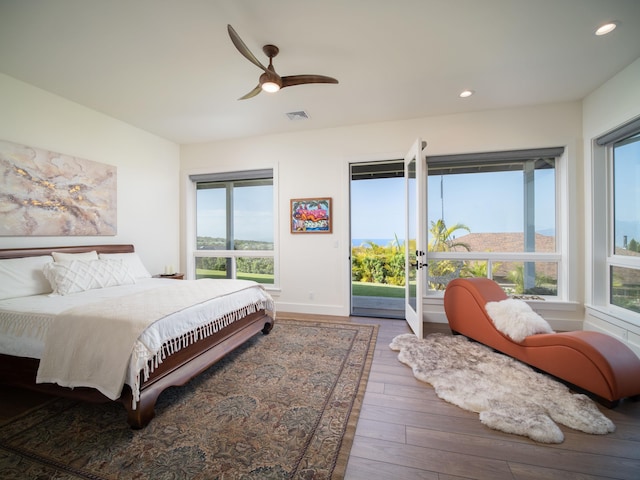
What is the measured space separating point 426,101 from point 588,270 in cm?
275

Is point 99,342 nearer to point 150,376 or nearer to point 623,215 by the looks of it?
point 150,376

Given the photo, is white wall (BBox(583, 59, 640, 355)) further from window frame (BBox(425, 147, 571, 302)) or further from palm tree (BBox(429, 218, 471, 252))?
palm tree (BBox(429, 218, 471, 252))

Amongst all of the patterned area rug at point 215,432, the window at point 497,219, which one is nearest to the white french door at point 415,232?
the window at point 497,219

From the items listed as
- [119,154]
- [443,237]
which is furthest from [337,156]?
[119,154]

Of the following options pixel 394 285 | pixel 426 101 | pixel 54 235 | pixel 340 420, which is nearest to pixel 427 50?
pixel 426 101

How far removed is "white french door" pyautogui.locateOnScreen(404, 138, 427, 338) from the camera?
121 inches

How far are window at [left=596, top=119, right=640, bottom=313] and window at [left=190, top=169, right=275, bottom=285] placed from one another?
168 inches

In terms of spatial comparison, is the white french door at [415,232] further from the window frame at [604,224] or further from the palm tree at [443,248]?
the window frame at [604,224]

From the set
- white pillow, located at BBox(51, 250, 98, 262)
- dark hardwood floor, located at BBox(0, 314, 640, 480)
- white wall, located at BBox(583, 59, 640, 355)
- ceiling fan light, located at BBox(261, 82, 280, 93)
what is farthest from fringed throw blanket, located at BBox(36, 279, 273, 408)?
white wall, located at BBox(583, 59, 640, 355)

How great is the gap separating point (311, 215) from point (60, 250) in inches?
120

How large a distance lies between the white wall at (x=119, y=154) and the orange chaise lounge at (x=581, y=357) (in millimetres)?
4621

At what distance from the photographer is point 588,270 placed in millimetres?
3143

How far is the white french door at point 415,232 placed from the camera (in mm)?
3080

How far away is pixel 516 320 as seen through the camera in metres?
2.39
